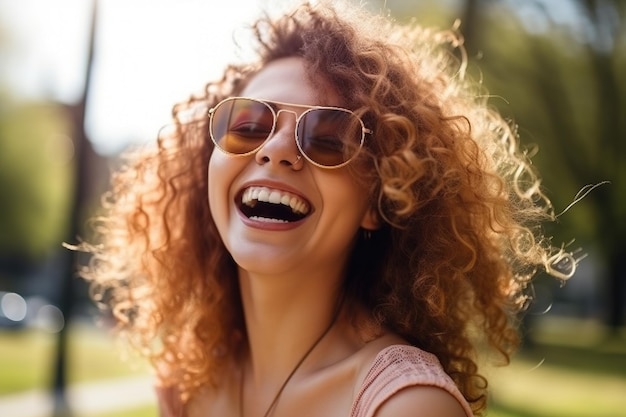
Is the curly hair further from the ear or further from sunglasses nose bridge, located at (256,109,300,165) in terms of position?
sunglasses nose bridge, located at (256,109,300,165)

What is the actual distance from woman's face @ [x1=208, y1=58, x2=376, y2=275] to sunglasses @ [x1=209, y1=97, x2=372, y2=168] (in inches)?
1.0

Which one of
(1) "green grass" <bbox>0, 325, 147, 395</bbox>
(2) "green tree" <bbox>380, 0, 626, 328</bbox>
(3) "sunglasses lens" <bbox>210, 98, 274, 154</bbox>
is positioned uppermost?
(3) "sunglasses lens" <bbox>210, 98, 274, 154</bbox>

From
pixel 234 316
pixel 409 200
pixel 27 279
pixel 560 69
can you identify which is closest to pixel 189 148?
pixel 234 316

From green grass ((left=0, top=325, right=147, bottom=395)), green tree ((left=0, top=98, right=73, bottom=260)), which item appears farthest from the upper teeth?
green tree ((left=0, top=98, right=73, bottom=260))

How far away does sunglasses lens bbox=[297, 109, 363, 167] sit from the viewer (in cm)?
254

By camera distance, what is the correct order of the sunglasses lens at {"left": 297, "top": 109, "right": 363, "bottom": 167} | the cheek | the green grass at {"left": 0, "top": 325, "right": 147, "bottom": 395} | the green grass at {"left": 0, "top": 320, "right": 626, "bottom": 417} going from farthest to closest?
the green grass at {"left": 0, "top": 325, "right": 147, "bottom": 395} < the green grass at {"left": 0, "top": 320, "right": 626, "bottom": 417} < the cheek < the sunglasses lens at {"left": 297, "top": 109, "right": 363, "bottom": 167}

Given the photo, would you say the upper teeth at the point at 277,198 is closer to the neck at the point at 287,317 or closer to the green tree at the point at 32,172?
the neck at the point at 287,317

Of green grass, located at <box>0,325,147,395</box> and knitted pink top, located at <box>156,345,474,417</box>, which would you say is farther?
green grass, located at <box>0,325,147,395</box>

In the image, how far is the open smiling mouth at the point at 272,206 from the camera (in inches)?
100

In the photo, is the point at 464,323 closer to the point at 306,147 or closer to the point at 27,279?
the point at 306,147

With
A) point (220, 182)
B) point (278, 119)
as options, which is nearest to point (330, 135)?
point (278, 119)

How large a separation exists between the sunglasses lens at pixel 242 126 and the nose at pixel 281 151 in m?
0.04

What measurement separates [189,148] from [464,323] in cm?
119

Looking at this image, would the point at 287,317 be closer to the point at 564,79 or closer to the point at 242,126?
the point at 242,126
